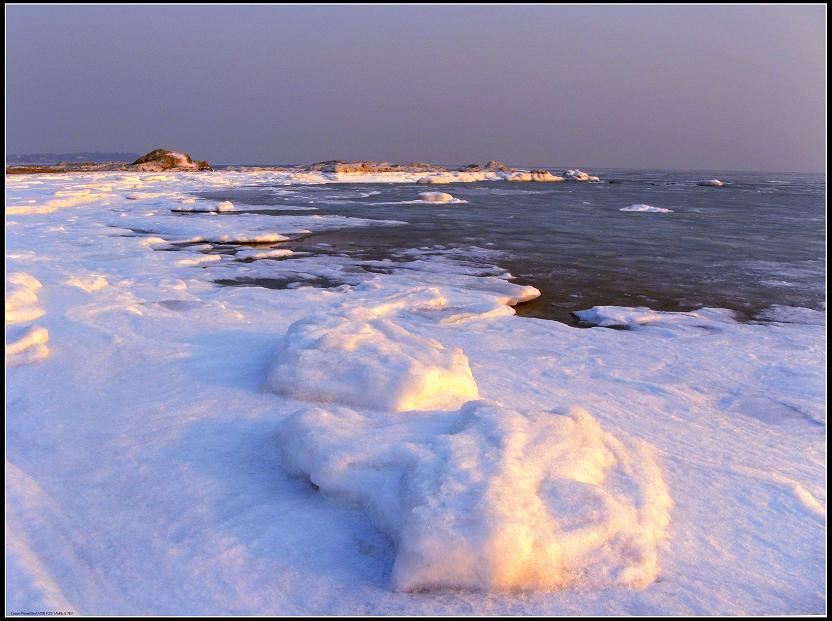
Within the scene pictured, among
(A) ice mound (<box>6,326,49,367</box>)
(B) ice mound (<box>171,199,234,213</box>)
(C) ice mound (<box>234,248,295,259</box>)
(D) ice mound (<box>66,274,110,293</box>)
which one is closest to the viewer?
(A) ice mound (<box>6,326,49,367</box>)

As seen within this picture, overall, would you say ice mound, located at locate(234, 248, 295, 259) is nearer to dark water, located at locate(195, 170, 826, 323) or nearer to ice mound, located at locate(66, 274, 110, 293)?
dark water, located at locate(195, 170, 826, 323)

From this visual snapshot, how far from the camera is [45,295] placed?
19.9 ft

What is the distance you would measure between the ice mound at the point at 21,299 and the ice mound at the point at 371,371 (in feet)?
8.34

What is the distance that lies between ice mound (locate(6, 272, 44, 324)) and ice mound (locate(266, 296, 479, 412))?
2.54 m

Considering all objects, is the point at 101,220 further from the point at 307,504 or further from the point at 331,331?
the point at 307,504

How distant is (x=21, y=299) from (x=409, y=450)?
4530 millimetres

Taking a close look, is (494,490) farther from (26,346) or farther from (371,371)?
(26,346)

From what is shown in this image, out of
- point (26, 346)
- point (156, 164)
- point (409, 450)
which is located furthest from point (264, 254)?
point (156, 164)

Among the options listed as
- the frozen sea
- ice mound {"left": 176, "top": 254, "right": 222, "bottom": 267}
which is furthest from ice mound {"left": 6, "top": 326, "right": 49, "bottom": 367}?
ice mound {"left": 176, "top": 254, "right": 222, "bottom": 267}

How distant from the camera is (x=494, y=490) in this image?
2.19 m

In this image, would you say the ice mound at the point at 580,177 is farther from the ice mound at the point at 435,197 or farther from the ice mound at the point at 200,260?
the ice mound at the point at 200,260

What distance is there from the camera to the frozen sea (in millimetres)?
1984

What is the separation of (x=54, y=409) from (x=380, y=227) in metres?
10.8

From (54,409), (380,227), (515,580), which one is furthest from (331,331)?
(380,227)
